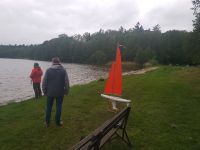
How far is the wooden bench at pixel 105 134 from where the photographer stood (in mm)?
4969

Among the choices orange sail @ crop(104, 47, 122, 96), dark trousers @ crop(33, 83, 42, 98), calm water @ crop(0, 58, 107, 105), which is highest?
orange sail @ crop(104, 47, 122, 96)

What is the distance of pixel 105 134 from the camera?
18.7 feet

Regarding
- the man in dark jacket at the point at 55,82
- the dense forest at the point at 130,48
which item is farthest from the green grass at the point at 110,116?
the dense forest at the point at 130,48

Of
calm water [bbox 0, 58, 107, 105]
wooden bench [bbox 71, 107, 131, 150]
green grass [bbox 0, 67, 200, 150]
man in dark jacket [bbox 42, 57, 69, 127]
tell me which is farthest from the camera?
calm water [bbox 0, 58, 107, 105]

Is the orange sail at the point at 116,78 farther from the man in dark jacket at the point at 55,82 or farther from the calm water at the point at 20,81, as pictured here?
the calm water at the point at 20,81

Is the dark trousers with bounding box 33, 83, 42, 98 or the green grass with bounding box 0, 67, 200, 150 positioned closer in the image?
the green grass with bounding box 0, 67, 200, 150

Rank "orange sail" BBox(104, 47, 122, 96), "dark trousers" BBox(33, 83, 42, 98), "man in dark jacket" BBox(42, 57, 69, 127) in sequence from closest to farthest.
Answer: "man in dark jacket" BBox(42, 57, 69, 127)
"orange sail" BBox(104, 47, 122, 96)
"dark trousers" BBox(33, 83, 42, 98)

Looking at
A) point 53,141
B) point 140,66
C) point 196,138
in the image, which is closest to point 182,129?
point 196,138

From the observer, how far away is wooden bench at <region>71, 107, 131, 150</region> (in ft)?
16.3

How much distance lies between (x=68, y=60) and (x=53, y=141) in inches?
4708

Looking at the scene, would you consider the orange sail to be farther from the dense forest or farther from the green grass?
the dense forest

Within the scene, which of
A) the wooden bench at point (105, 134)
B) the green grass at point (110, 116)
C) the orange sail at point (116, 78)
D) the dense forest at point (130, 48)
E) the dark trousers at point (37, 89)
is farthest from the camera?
the dense forest at point (130, 48)

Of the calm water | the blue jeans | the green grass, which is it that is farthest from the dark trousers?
the blue jeans

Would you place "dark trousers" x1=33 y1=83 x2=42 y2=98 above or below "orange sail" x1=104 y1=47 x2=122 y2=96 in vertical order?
below
